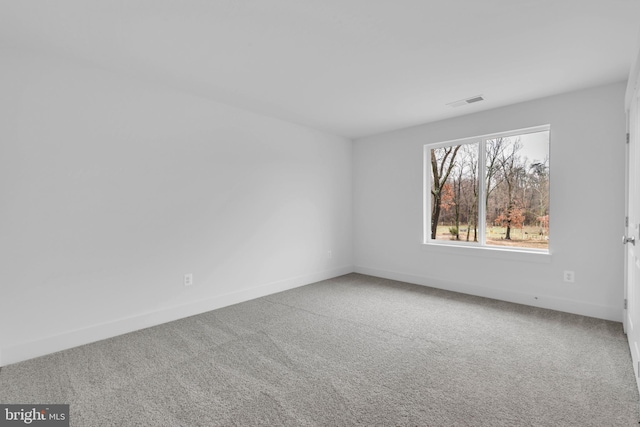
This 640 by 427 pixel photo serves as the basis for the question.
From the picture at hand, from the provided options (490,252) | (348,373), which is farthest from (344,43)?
(490,252)

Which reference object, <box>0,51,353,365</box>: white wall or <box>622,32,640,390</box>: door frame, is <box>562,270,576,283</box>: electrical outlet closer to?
<box>622,32,640,390</box>: door frame

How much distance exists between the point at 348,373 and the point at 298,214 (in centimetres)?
271

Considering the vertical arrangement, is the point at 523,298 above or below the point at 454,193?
below

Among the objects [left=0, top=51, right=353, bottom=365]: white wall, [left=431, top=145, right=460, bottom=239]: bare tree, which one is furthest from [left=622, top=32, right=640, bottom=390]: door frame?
[left=0, top=51, right=353, bottom=365]: white wall

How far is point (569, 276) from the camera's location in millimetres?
3412

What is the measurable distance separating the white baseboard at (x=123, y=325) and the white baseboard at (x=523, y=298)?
1.91 metres

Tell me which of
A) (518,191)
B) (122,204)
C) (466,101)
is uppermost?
(466,101)

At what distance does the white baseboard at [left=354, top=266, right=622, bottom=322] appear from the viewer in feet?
10.5

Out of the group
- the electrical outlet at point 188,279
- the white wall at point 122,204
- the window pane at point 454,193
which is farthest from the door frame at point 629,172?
the electrical outlet at point 188,279

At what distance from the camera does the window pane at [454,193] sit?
4.32 metres

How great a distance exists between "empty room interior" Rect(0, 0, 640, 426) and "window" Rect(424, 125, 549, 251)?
26mm

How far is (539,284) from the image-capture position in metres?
3.61

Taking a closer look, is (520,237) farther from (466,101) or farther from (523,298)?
(466,101)

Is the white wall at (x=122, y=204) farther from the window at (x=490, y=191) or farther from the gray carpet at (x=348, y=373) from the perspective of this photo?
the window at (x=490, y=191)
